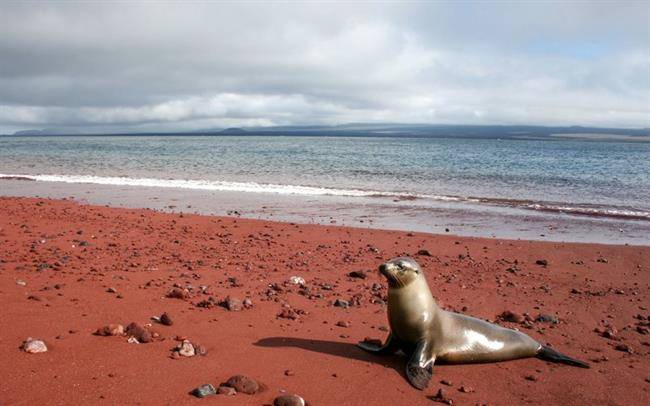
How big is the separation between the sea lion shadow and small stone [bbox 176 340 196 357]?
868 millimetres

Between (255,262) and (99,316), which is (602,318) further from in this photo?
(99,316)

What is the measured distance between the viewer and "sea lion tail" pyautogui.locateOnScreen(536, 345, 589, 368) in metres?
7.04

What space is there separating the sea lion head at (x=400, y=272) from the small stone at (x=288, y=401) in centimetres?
185

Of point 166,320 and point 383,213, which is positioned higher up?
point 166,320

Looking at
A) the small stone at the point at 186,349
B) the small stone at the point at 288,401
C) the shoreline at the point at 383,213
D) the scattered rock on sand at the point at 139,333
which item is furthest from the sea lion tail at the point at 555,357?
the shoreline at the point at 383,213

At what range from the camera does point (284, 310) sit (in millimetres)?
8367

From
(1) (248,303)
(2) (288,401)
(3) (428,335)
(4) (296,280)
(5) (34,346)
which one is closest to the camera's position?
(2) (288,401)

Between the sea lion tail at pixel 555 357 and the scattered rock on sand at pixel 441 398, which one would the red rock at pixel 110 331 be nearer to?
the scattered rock on sand at pixel 441 398

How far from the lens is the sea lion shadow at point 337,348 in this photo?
6.85 metres

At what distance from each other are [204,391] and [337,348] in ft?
7.12

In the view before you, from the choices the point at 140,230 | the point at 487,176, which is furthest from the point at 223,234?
the point at 487,176

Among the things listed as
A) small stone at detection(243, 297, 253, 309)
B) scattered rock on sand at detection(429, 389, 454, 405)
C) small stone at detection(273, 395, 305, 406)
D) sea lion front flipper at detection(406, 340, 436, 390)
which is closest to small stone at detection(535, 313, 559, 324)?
→ sea lion front flipper at detection(406, 340, 436, 390)

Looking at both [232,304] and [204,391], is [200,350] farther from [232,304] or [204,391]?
[232,304]

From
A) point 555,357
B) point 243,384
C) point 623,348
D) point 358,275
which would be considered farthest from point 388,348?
point 358,275
